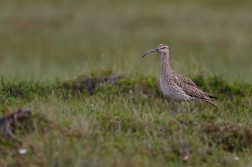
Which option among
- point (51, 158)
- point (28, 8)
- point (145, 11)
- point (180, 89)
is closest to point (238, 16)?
point (145, 11)

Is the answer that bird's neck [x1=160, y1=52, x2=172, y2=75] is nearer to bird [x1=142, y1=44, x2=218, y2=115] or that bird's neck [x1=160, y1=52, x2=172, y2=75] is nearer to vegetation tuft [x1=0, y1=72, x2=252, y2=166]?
bird [x1=142, y1=44, x2=218, y2=115]

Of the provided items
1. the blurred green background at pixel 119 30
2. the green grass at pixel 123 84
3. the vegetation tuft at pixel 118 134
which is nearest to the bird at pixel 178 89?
the green grass at pixel 123 84

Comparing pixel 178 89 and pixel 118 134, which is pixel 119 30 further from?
pixel 118 134

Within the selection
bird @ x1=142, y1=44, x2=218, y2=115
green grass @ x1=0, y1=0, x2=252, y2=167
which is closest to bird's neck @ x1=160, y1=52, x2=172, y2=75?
bird @ x1=142, y1=44, x2=218, y2=115

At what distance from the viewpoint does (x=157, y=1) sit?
936 inches

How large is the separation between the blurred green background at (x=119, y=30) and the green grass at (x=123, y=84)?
0.11 feet

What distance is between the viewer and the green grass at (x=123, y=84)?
7.32 metres

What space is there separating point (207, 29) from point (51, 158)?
14608 millimetres

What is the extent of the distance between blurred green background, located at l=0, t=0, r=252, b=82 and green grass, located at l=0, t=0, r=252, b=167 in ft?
0.11

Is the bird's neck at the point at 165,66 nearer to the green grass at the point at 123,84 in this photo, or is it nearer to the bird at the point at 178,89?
the bird at the point at 178,89

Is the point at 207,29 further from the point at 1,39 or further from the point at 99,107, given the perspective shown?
the point at 99,107

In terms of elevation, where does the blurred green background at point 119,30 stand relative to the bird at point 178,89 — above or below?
below

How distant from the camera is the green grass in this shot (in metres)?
7.32

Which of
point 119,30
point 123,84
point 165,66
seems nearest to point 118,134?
point 165,66
